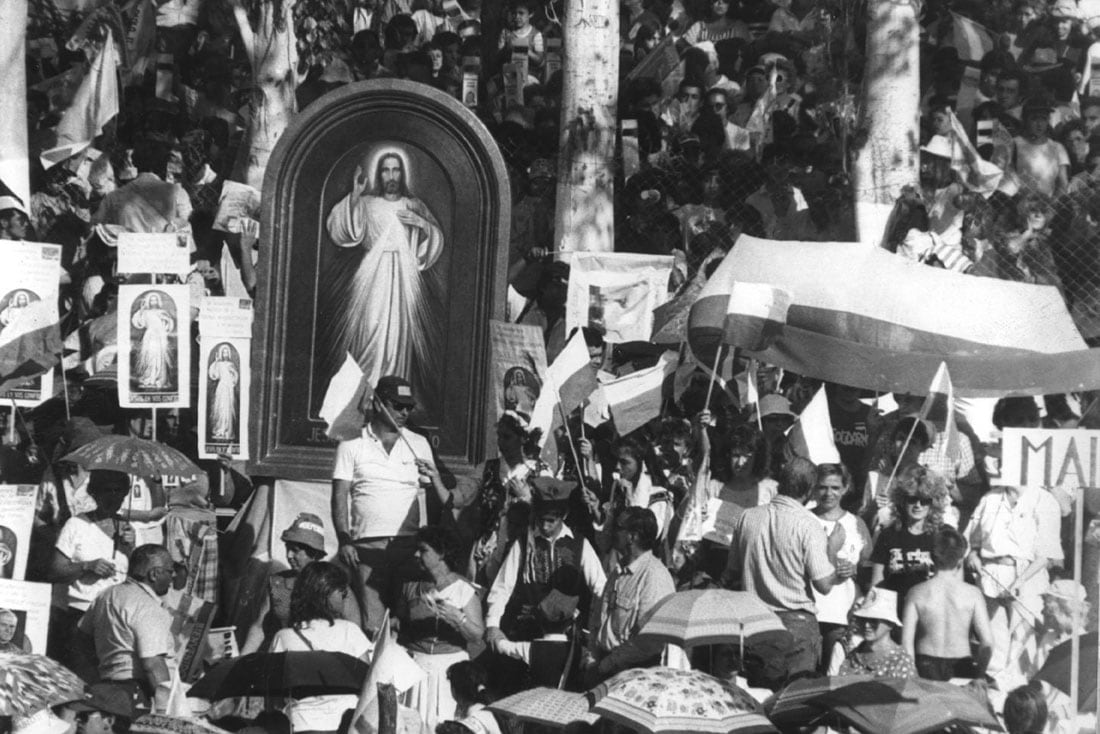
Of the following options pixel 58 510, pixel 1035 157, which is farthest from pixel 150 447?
pixel 1035 157

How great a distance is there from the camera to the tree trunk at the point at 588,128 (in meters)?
15.5

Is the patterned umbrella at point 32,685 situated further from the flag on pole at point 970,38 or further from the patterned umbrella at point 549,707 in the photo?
the flag on pole at point 970,38

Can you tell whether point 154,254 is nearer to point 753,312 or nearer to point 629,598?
point 753,312

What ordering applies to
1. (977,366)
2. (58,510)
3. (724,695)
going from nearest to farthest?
(724,695)
(977,366)
(58,510)

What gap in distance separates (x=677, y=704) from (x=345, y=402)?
178 inches

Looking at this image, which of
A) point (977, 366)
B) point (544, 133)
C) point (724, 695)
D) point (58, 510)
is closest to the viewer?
point (724, 695)

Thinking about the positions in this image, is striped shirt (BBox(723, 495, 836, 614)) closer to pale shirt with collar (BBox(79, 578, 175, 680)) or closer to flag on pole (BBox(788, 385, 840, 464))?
flag on pole (BBox(788, 385, 840, 464))

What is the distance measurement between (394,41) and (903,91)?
4019 mm

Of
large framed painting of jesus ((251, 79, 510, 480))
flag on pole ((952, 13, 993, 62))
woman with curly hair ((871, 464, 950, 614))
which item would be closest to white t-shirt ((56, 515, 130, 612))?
large framed painting of jesus ((251, 79, 510, 480))

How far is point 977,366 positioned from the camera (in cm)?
1356

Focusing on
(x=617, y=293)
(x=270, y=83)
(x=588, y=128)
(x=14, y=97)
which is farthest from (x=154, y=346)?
(x=588, y=128)

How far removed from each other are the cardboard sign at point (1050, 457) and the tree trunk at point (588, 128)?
12.9 ft

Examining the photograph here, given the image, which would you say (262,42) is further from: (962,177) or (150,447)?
(962,177)

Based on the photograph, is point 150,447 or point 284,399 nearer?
point 150,447
